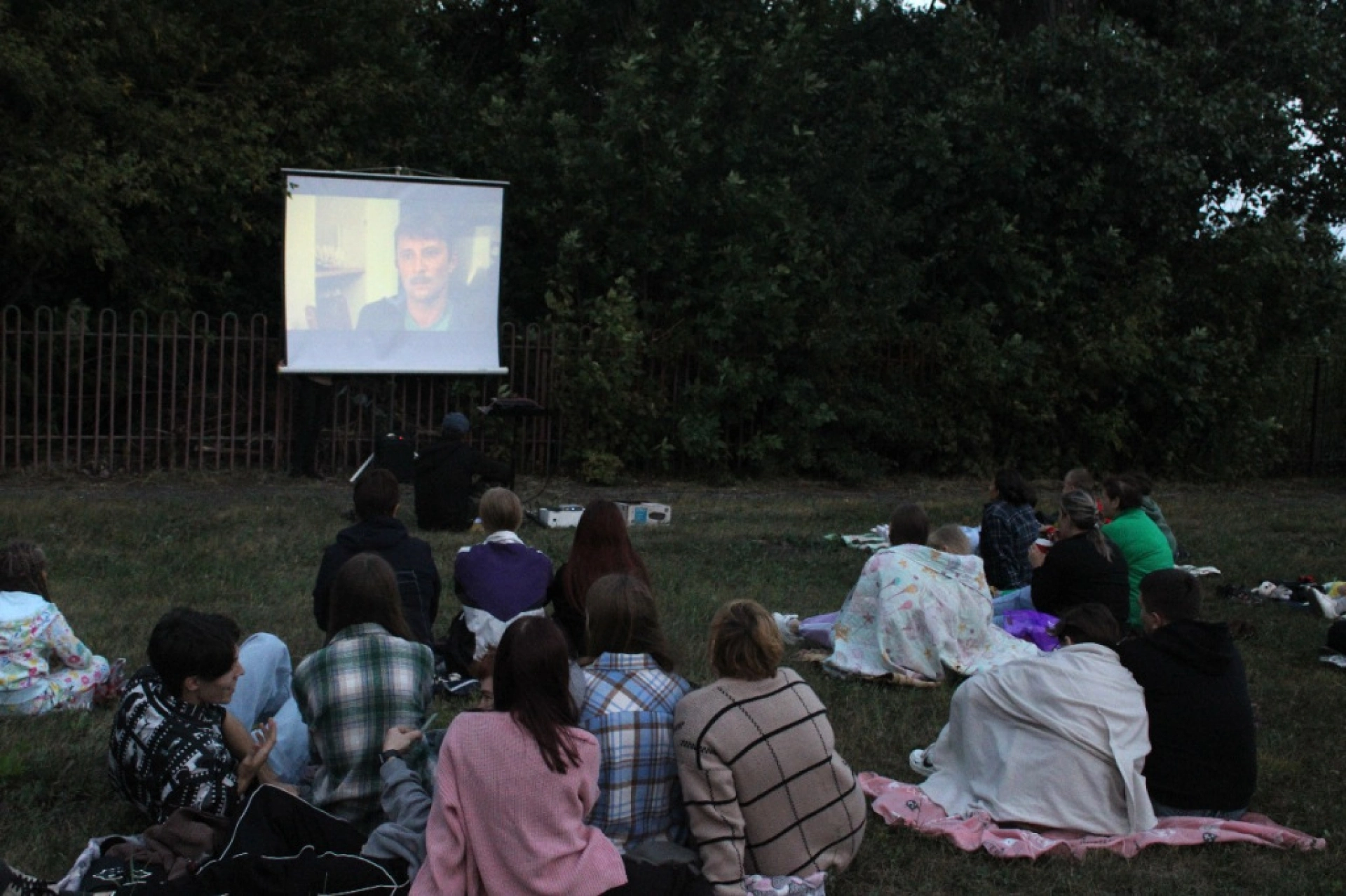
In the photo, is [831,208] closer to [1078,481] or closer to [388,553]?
[1078,481]

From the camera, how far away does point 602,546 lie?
623 centimetres

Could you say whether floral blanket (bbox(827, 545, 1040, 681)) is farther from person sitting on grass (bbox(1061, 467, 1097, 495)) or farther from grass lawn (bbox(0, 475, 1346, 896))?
person sitting on grass (bbox(1061, 467, 1097, 495))

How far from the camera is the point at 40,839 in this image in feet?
15.1

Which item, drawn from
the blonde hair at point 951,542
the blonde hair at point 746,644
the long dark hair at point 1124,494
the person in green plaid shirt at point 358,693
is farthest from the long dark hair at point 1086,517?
the person in green plaid shirt at point 358,693

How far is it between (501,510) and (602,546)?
835 mm

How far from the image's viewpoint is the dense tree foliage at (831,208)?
51.5 ft

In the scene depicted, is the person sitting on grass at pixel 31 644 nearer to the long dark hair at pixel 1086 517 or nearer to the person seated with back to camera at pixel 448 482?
the long dark hair at pixel 1086 517

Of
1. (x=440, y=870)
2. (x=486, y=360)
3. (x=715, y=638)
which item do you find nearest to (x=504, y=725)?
(x=440, y=870)

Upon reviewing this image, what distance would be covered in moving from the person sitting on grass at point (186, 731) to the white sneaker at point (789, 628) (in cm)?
391

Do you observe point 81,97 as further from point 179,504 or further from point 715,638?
point 715,638

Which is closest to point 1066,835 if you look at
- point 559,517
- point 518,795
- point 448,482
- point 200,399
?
point 518,795

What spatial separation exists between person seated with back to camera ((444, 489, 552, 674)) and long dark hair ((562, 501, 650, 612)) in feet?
1.44

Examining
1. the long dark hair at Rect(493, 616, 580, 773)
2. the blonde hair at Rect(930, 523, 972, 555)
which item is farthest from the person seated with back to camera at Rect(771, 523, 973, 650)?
the long dark hair at Rect(493, 616, 580, 773)

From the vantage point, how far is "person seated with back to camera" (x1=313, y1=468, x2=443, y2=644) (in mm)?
6414
